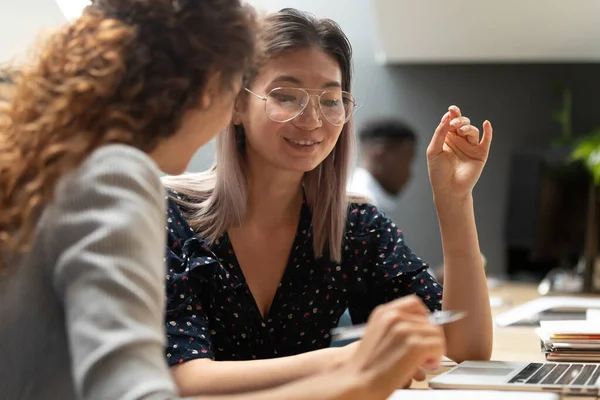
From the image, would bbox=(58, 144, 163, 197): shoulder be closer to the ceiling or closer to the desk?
the desk

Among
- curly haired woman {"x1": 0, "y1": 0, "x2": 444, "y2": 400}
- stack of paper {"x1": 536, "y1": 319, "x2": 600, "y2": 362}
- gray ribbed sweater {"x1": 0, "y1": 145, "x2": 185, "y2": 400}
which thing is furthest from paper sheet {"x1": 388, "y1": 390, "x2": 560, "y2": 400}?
gray ribbed sweater {"x1": 0, "y1": 145, "x2": 185, "y2": 400}

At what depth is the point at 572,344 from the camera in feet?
5.07

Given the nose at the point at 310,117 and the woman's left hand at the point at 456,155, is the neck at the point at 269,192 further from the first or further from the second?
the woman's left hand at the point at 456,155

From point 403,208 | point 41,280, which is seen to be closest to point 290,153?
point 41,280

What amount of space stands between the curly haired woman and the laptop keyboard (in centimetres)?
42

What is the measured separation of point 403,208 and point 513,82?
3.40 ft

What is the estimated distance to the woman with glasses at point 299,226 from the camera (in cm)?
158

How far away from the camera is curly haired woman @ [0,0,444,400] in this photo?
0.81 m

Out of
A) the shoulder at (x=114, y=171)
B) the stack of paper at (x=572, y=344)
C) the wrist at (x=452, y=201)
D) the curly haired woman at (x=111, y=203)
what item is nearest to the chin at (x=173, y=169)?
the curly haired woman at (x=111, y=203)

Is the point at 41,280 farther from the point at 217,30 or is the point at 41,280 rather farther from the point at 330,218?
the point at 330,218

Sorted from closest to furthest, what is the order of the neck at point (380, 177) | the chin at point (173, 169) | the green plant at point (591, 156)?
the chin at point (173, 169) → the green plant at point (591, 156) → the neck at point (380, 177)

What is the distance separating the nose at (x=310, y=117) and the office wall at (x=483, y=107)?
141 inches

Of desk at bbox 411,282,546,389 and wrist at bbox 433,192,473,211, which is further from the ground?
wrist at bbox 433,192,473,211

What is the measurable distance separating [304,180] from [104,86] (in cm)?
87
